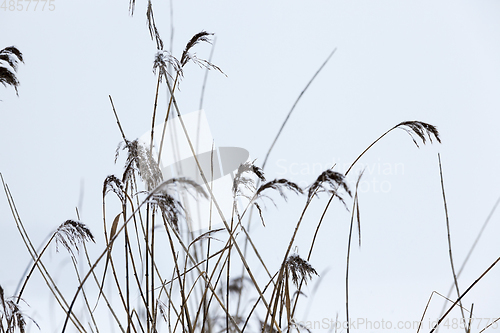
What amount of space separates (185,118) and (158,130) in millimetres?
97

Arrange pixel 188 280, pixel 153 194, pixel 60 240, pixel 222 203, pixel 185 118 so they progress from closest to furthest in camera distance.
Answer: pixel 153 194, pixel 60 240, pixel 188 280, pixel 222 203, pixel 185 118

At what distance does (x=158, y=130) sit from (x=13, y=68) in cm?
64

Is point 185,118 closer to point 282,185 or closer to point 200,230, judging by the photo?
point 200,230

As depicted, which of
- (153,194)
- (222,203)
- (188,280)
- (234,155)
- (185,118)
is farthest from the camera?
(185,118)

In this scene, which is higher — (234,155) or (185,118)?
(185,118)

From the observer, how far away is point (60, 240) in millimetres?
623

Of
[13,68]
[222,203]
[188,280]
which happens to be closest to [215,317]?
[188,280]

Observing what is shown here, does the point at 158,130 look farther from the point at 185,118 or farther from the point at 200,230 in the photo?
the point at 200,230

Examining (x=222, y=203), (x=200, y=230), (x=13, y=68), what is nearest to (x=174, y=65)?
(x=13, y=68)

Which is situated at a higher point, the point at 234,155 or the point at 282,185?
the point at 234,155

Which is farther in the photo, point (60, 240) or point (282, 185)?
point (60, 240)

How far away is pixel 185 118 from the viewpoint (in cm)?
136

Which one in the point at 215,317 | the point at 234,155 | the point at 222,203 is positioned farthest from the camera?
the point at 234,155

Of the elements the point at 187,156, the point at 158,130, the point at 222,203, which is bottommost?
the point at 222,203
